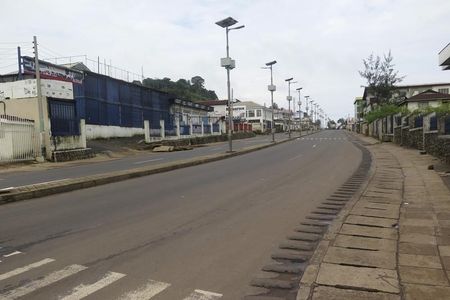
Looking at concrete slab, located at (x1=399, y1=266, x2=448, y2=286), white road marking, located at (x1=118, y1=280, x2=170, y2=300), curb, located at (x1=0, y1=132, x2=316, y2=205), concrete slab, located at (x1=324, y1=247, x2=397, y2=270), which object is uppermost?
curb, located at (x1=0, y1=132, x2=316, y2=205)

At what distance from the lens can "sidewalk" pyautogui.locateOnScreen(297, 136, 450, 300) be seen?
16.4 ft

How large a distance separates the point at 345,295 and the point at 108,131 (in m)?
40.3

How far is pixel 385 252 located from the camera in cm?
642

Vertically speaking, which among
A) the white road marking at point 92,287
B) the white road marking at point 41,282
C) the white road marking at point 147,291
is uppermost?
the white road marking at point 41,282

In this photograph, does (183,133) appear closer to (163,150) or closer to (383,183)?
(163,150)

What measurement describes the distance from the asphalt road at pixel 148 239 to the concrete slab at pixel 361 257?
88cm

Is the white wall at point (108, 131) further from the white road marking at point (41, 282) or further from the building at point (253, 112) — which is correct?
the building at point (253, 112)

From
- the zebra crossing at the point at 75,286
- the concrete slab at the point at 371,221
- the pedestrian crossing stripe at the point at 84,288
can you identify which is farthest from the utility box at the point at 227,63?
the pedestrian crossing stripe at the point at 84,288

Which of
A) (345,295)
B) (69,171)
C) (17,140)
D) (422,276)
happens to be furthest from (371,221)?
(17,140)

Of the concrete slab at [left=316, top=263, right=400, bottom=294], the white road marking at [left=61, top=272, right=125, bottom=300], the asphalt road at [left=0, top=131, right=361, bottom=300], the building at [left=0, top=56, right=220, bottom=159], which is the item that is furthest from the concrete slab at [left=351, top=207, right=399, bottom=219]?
the building at [left=0, top=56, right=220, bottom=159]

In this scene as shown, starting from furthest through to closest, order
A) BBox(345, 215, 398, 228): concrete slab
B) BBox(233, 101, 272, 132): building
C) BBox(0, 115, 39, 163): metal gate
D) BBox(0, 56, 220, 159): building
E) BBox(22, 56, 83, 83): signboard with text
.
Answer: BBox(233, 101, 272, 132): building < BBox(22, 56, 83, 83): signboard with text < BBox(0, 56, 220, 159): building < BBox(0, 115, 39, 163): metal gate < BBox(345, 215, 398, 228): concrete slab

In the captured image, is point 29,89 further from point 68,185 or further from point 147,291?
point 147,291

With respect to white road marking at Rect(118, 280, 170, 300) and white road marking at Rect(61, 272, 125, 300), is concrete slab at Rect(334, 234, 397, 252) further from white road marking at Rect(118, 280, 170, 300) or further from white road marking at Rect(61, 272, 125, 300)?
white road marking at Rect(61, 272, 125, 300)

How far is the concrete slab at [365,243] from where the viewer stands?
21.9 ft
